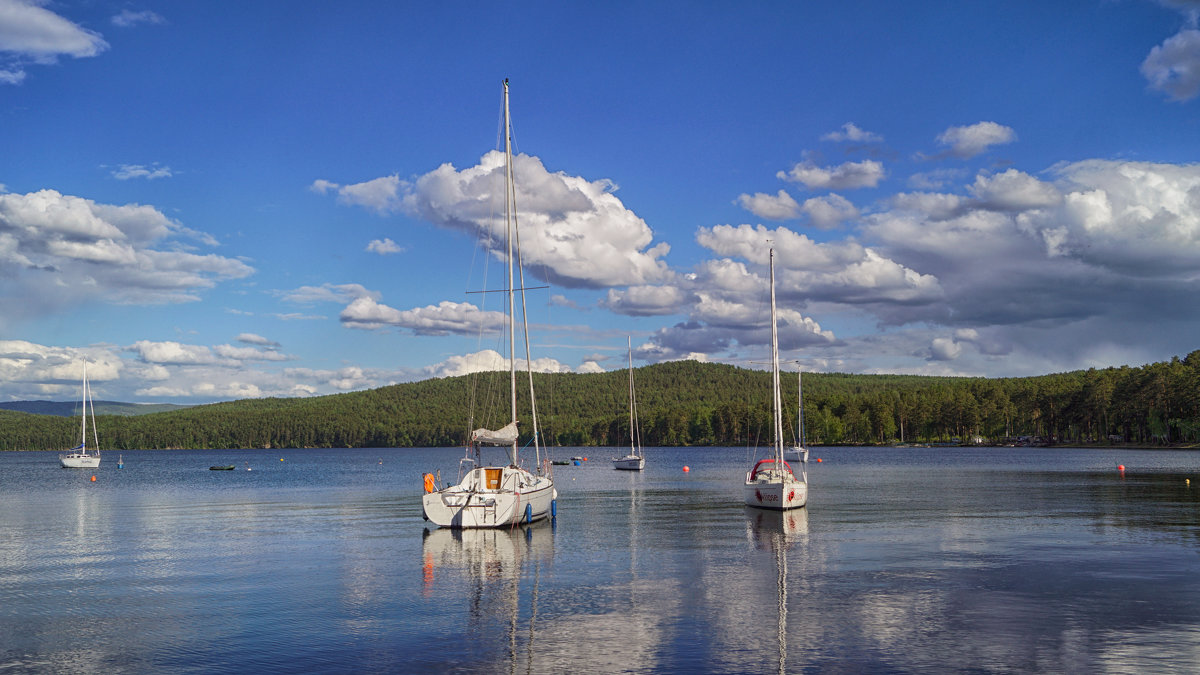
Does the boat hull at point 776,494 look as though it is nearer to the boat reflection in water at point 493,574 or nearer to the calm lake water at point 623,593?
the calm lake water at point 623,593

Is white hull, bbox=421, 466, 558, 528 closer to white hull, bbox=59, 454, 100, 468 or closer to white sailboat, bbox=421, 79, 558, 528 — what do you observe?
white sailboat, bbox=421, 79, 558, 528

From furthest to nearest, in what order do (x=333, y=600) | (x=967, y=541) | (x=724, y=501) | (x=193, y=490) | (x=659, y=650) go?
(x=193, y=490) < (x=724, y=501) < (x=967, y=541) < (x=333, y=600) < (x=659, y=650)

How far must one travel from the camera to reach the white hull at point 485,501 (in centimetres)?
4256

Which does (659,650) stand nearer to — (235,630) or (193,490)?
(235,630)

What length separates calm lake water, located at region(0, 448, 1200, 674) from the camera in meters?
19.4

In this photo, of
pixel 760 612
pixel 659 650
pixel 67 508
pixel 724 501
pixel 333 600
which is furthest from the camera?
pixel 67 508

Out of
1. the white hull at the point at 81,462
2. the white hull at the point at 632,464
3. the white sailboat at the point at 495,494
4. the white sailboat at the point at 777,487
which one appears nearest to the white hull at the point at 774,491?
the white sailboat at the point at 777,487

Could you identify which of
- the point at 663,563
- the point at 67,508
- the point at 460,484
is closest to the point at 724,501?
the point at 460,484

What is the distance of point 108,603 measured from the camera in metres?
26.4

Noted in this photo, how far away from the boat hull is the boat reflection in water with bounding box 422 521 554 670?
511 inches

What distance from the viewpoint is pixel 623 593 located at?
88.0 feet

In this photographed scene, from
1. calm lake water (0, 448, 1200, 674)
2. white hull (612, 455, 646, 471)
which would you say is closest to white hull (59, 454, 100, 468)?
white hull (612, 455, 646, 471)

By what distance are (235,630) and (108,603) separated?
6.69 meters

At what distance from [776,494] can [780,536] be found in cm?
1164
